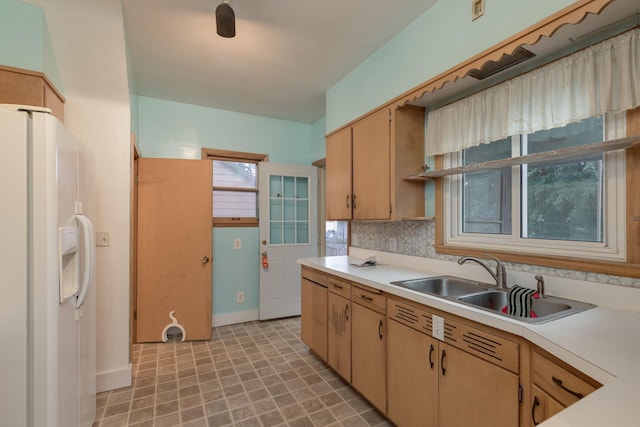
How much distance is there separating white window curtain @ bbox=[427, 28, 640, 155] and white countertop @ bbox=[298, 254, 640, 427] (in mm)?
840

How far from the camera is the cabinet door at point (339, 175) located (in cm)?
277

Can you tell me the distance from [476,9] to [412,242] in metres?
1.59

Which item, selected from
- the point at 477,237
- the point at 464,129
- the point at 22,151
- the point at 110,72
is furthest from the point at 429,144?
the point at 110,72

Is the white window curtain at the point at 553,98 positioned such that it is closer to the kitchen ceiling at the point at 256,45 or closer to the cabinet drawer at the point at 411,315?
the kitchen ceiling at the point at 256,45

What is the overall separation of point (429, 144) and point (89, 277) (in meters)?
2.37

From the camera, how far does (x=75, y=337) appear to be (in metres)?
1.53

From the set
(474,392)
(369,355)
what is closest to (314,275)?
(369,355)

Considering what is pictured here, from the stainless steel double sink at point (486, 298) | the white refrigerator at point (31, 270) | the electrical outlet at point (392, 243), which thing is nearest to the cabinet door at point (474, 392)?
the stainless steel double sink at point (486, 298)

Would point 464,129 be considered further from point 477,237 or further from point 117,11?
point 117,11

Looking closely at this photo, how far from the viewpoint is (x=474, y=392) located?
4.29 feet

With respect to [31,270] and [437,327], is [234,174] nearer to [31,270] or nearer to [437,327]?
[31,270]

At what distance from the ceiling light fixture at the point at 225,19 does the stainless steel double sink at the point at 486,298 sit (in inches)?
73.9

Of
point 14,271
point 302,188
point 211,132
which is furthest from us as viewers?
point 302,188

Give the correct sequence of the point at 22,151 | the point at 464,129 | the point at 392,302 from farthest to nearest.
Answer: the point at 464,129
the point at 392,302
the point at 22,151
